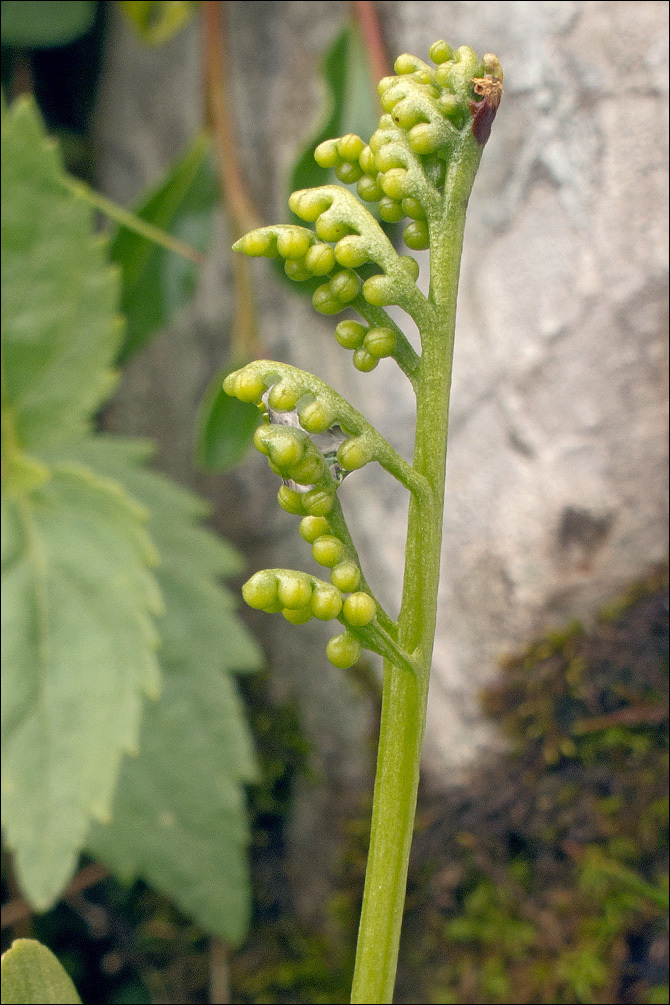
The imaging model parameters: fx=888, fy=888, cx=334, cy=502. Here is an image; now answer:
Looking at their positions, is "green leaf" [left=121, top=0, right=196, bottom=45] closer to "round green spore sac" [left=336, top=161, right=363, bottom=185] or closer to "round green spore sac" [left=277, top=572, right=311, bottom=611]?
"round green spore sac" [left=336, top=161, right=363, bottom=185]

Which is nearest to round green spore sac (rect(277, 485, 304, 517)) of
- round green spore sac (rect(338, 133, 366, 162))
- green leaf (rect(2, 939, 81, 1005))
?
round green spore sac (rect(338, 133, 366, 162))

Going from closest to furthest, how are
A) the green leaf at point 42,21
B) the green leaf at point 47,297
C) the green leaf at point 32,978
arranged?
1. the green leaf at point 32,978
2. the green leaf at point 47,297
3. the green leaf at point 42,21

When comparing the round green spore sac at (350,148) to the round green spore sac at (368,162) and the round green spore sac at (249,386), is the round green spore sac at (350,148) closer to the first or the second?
the round green spore sac at (368,162)

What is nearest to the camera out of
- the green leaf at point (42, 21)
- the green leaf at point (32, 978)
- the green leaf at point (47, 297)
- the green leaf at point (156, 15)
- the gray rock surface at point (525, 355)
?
the green leaf at point (32, 978)

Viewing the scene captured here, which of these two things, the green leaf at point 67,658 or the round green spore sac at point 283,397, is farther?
the green leaf at point 67,658

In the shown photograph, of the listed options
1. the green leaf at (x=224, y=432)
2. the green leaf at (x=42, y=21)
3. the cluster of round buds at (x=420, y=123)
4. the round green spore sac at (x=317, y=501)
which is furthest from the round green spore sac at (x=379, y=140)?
the green leaf at (x=42, y=21)

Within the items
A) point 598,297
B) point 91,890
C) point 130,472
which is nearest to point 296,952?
point 91,890

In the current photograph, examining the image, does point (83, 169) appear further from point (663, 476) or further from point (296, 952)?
point (296, 952)

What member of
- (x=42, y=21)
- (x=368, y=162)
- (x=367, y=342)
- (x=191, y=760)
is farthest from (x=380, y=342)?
(x=42, y=21)
